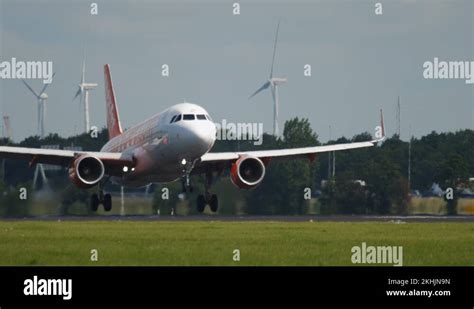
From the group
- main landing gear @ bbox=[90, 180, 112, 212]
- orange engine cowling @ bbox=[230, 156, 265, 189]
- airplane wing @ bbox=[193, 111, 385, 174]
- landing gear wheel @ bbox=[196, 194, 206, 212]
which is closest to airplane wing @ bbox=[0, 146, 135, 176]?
main landing gear @ bbox=[90, 180, 112, 212]

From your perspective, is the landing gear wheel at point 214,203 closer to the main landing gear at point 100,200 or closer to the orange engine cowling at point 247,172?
the orange engine cowling at point 247,172

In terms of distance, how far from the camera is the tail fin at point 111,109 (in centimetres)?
7550

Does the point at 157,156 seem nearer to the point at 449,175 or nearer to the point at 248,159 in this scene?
the point at 248,159

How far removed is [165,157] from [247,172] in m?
5.50

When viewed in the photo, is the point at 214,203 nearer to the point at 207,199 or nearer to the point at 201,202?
the point at 207,199

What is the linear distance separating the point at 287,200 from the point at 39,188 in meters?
15.6

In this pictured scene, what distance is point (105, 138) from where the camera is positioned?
3278 inches

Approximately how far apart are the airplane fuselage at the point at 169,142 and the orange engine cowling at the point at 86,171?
1577 millimetres

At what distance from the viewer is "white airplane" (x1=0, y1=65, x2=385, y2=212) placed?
2181 inches

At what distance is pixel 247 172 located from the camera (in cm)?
6069
